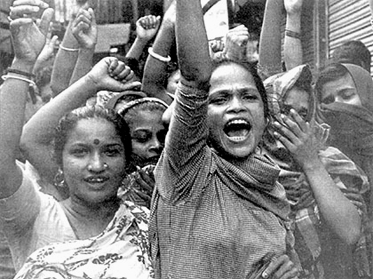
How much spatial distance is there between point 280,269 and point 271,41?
2.82 feet

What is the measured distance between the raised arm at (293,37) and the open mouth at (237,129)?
2.44ft

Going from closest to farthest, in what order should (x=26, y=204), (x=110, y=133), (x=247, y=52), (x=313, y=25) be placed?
(x=26, y=204) → (x=110, y=133) → (x=247, y=52) → (x=313, y=25)

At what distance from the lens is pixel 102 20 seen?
2332 millimetres

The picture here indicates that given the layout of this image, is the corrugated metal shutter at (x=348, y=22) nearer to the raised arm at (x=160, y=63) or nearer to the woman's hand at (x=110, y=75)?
the raised arm at (x=160, y=63)

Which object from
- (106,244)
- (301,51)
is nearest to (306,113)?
(301,51)

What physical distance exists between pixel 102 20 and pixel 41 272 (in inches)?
41.5

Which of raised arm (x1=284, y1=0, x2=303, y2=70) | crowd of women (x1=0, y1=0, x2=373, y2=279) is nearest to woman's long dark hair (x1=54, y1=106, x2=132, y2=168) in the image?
crowd of women (x1=0, y1=0, x2=373, y2=279)

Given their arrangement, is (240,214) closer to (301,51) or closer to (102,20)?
(301,51)

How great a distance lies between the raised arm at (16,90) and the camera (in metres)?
1.64

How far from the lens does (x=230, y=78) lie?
64.1 inches

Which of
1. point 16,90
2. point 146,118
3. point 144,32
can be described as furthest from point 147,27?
point 16,90

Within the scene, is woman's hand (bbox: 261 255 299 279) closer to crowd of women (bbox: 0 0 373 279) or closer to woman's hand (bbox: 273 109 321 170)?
crowd of women (bbox: 0 0 373 279)

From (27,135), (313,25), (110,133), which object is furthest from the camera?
(313,25)

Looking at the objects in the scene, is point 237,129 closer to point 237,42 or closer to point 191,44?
point 191,44
